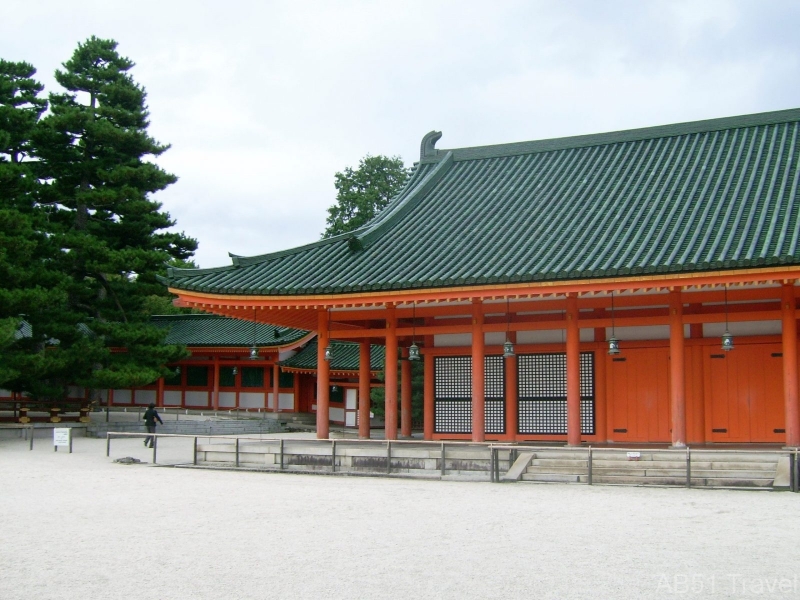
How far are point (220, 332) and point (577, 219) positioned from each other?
30.1 metres

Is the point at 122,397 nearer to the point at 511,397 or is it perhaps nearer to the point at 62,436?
the point at 62,436

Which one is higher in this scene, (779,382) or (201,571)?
(779,382)

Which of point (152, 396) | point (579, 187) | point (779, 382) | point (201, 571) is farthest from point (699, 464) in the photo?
point (152, 396)

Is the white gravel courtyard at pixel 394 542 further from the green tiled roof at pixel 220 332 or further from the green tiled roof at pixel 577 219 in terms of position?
the green tiled roof at pixel 220 332

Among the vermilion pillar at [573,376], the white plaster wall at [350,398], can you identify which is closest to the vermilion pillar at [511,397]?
the vermilion pillar at [573,376]

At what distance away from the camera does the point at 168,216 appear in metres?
37.6

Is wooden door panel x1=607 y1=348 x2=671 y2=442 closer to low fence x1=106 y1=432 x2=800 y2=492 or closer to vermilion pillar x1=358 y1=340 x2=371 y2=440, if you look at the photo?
low fence x1=106 y1=432 x2=800 y2=492

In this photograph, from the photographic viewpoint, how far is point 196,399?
154 ft

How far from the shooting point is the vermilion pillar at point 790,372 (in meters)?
15.8

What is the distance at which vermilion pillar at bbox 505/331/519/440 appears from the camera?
20.2 m

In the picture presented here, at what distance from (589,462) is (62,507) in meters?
8.61

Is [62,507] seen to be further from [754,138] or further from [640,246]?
[754,138]

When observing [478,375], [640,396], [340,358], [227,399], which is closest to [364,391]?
[478,375]

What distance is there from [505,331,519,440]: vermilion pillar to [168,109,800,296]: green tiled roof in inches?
116
